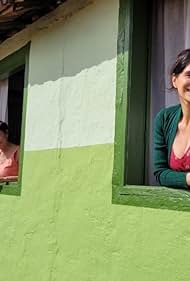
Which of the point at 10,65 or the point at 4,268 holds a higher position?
the point at 10,65

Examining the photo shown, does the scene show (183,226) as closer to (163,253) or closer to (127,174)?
(163,253)

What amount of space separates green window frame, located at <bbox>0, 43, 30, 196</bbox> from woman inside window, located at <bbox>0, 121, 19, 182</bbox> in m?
0.14

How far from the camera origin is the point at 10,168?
6.11m

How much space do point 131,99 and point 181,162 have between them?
73 cm

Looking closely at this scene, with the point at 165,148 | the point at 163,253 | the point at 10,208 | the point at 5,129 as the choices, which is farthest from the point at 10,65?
the point at 163,253

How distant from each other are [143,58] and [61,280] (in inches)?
78.8

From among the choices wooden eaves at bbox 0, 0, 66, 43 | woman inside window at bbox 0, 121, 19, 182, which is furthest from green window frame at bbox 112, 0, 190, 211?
woman inside window at bbox 0, 121, 19, 182

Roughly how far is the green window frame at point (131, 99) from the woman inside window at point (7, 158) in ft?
7.46

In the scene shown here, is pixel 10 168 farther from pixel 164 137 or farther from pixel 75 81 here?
pixel 164 137

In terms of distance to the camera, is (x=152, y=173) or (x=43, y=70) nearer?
(x=152, y=173)

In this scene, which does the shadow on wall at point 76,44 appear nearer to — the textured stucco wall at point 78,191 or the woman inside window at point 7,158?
the textured stucco wall at point 78,191

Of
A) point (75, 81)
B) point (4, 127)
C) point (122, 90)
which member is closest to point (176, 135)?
point (122, 90)

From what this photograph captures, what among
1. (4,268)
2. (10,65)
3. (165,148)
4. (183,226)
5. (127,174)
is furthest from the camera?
(10,65)

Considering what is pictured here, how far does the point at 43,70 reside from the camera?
5316 millimetres
